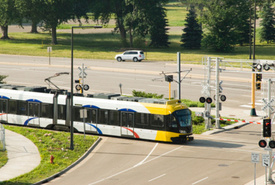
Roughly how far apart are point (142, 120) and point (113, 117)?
7.35 feet

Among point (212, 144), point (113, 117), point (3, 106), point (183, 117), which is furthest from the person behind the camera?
point (3, 106)

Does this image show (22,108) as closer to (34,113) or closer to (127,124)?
(34,113)

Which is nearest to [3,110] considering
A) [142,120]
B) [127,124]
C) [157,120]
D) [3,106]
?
[3,106]

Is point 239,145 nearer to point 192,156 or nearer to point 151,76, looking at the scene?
point 192,156

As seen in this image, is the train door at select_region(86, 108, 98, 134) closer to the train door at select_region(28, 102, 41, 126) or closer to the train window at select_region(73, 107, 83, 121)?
the train window at select_region(73, 107, 83, 121)

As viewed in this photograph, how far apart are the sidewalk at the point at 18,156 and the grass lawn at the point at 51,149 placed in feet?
1.24

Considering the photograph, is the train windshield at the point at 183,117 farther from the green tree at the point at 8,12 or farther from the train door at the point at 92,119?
the green tree at the point at 8,12

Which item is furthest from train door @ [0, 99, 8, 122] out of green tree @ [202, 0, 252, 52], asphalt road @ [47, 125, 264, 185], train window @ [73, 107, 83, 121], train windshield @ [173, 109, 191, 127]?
green tree @ [202, 0, 252, 52]

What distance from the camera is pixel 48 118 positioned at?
38.1 meters

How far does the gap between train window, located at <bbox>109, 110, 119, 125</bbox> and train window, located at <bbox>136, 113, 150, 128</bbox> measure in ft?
5.06

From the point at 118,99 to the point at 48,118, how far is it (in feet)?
19.0

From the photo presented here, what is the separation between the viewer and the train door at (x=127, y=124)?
34544mm

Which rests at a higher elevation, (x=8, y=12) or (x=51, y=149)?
(x=8, y=12)

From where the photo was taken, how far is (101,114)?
118 feet
